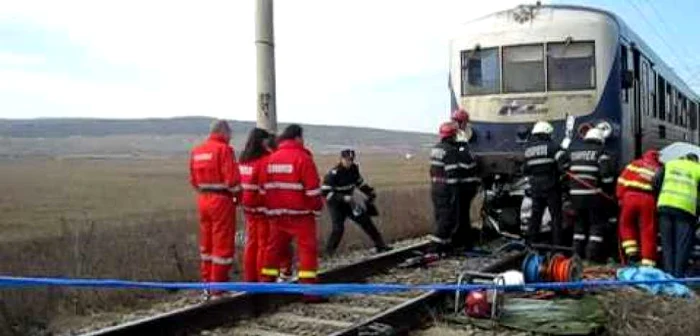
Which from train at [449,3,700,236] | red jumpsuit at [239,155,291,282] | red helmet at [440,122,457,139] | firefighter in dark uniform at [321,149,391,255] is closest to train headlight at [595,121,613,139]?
train at [449,3,700,236]

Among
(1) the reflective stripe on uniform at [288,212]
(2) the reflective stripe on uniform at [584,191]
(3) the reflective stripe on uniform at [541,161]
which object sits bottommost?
(1) the reflective stripe on uniform at [288,212]

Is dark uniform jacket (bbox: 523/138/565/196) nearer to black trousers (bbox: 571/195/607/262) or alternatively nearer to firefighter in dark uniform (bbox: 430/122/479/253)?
black trousers (bbox: 571/195/607/262)

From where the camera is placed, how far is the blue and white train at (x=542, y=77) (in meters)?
12.7

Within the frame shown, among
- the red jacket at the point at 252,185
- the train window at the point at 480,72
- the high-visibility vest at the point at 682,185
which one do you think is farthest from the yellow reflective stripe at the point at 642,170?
the red jacket at the point at 252,185

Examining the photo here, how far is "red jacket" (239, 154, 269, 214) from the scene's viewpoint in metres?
9.55

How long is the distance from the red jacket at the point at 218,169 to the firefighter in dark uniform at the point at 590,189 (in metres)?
4.37

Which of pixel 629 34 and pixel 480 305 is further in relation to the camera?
pixel 629 34

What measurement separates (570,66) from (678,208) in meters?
3.92

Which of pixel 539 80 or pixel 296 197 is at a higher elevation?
pixel 539 80

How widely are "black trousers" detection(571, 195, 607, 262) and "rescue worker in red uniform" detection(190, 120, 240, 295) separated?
4.40 meters

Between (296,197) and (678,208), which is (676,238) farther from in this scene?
(296,197)

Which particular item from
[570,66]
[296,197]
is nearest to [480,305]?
[296,197]

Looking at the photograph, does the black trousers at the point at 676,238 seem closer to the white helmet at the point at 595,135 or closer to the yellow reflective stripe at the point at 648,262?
the yellow reflective stripe at the point at 648,262

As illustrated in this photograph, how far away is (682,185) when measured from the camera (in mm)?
9562
